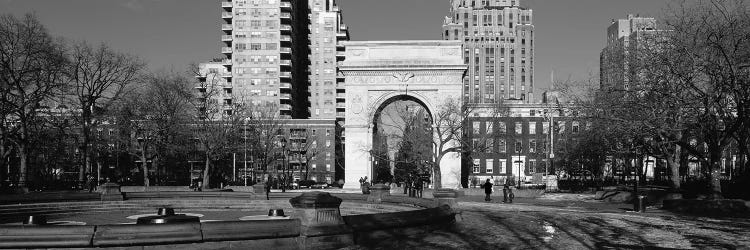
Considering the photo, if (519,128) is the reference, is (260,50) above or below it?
above

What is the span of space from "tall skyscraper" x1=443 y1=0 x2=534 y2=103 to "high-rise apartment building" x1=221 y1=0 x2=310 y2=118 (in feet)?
187

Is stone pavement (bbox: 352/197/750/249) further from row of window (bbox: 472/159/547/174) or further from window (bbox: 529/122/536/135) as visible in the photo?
Answer: row of window (bbox: 472/159/547/174)

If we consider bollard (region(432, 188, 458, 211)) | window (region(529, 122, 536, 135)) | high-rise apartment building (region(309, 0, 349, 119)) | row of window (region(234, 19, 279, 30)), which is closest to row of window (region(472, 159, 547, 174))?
→ window (region(529, 122, 536, 135))

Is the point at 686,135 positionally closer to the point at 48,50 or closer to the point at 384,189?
the point at 384,189

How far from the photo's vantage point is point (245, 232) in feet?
48.0

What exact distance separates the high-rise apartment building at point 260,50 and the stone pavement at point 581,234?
95856 millimetres

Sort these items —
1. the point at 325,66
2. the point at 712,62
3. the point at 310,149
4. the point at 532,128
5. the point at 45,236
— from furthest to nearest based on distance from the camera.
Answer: the point at 325,66
the point at 310,149
the point at 532,128
the point at 712,62
the point at 45,236

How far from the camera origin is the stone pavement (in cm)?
1692

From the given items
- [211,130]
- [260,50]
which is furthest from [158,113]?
[260,50]

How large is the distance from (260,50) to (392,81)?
188 ft

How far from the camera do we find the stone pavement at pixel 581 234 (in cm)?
1692

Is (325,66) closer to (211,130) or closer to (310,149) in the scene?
(310,149)

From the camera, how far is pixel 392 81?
6662 cm

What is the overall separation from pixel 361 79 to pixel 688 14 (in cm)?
3719
